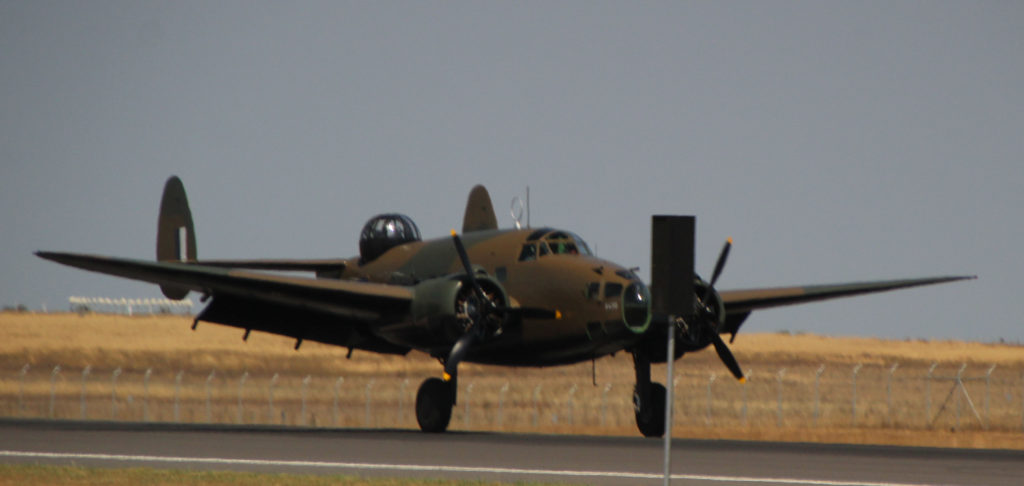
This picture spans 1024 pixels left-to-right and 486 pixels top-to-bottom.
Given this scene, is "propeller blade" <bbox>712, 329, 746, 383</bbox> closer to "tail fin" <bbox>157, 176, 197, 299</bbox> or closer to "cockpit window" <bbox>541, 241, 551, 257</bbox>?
"cockpit window" <bbox>541, 241, 551, 257</bbox>

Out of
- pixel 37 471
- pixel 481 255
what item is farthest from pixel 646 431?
pixel 37 471

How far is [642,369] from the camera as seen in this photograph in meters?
35.9

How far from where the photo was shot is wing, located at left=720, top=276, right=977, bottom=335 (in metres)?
38.5

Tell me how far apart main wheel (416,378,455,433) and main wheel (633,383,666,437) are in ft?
14.9

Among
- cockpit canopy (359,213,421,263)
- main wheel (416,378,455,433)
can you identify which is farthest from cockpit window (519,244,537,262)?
cockpit canopy (359,213,421,263)

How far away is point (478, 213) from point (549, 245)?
21.9 feet

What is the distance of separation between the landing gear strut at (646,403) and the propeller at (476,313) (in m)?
2.88

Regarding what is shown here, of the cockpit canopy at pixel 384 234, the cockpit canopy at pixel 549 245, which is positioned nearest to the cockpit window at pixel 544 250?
the cockpit canopy at pixel 549 245

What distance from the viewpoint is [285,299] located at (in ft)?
113

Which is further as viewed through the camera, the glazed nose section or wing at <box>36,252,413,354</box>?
the glazed nose section

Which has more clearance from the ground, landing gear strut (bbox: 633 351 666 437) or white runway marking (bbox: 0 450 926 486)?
landing gear strut (bbox: 633 351 666 437)

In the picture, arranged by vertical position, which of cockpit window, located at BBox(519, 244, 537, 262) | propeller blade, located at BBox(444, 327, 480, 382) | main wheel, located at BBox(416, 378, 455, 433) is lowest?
main wheel, located at BBox(416, 378, 455, 433)

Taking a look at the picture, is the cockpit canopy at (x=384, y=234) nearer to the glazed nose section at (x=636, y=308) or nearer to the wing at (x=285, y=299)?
the wing at (x=285, y=299)

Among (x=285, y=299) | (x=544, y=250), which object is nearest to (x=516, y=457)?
(x=544, y=250)
